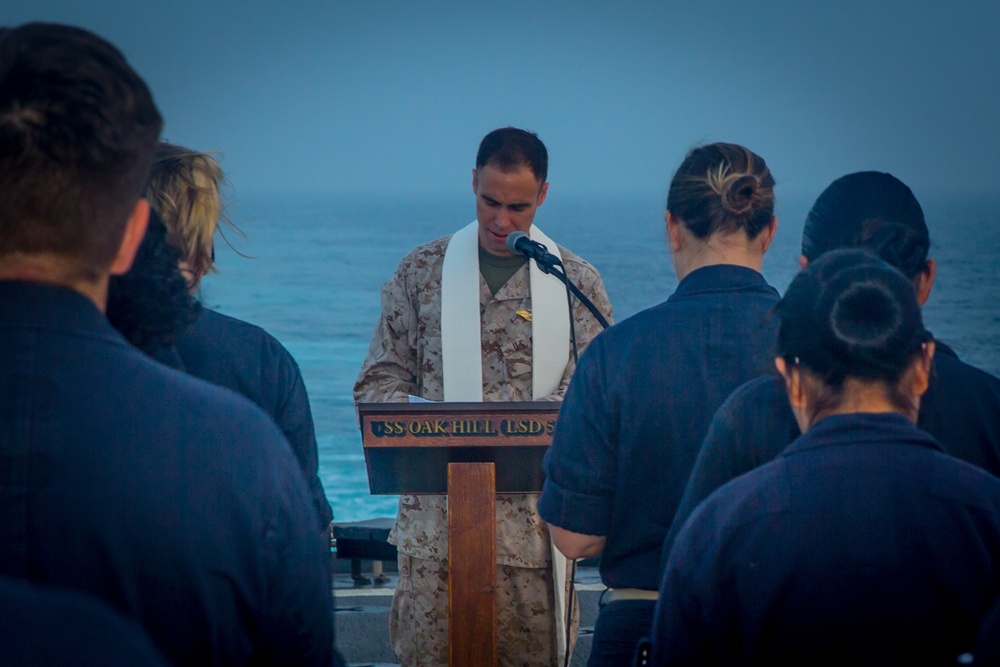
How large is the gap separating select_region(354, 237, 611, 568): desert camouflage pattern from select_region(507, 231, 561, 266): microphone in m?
0.45

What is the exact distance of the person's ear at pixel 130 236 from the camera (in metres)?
1.14

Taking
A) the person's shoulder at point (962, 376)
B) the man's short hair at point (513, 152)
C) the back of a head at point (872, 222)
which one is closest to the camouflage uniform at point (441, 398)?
the man's short hair at point (513, 152)

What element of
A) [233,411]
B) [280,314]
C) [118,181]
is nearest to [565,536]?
[233,411]

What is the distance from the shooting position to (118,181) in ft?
3.61

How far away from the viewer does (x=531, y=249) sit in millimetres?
2514

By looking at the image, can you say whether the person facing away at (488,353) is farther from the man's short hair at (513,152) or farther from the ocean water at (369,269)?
the ocean water at (369,269)

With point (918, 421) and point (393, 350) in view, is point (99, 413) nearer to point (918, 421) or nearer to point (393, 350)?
point (918, 421)

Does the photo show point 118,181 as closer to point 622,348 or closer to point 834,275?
point 834,275

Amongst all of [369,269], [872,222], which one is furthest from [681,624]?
[369,269]

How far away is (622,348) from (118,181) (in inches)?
36.9

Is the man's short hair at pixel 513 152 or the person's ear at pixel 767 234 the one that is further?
the man's short hair at pixel 513 152

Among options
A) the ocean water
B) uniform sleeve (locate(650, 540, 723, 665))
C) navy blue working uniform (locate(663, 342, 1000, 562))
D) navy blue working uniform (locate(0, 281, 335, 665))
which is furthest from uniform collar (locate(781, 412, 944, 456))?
the ocean water

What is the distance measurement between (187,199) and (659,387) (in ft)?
2.57

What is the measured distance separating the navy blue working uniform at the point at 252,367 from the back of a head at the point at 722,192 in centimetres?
68
